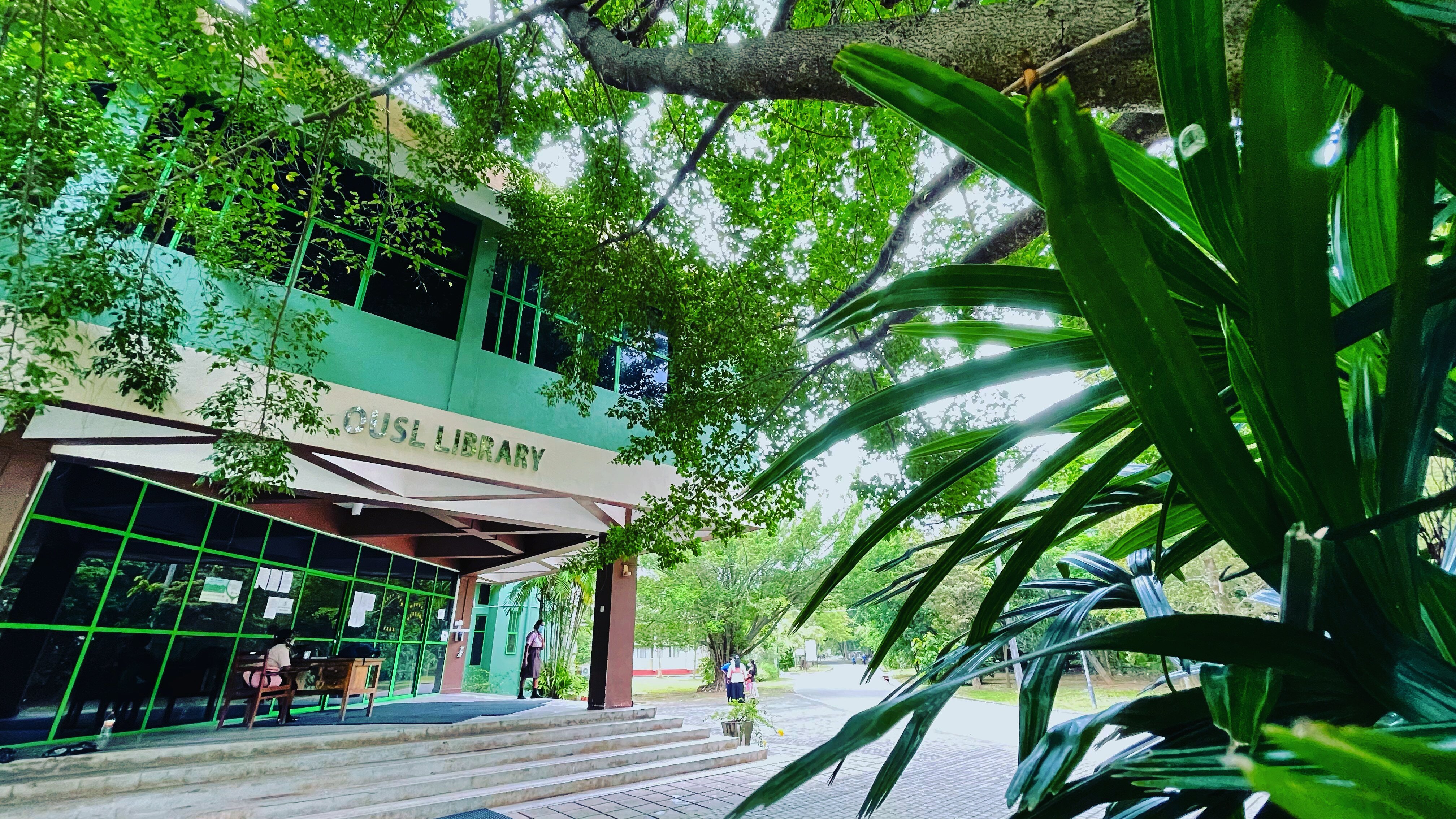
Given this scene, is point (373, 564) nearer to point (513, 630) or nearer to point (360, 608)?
point (360, 608)

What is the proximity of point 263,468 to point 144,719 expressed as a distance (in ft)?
17.6

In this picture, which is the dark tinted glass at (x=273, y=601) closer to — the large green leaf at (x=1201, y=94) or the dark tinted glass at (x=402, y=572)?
the dark tinted glass at (x=402, y=572)

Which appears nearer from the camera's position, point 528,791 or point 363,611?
point 528,791

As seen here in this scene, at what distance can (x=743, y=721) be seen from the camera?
8359 mm

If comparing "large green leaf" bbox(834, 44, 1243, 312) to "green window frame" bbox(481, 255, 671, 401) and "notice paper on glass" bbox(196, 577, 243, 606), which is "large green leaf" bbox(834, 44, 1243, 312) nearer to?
"green window frame" bbox(481, 255, 671, 401)

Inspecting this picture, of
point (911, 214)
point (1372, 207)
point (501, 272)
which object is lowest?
point (1372, 207)

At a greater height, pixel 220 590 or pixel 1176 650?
pixel 220 590

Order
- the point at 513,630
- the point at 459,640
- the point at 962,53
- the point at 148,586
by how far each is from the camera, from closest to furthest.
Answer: the point at 962,53 → the point at 148,586 → the point at 459,640 → the point at 513,630

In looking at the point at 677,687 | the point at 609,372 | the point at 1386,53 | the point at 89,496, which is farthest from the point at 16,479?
the point at 677,687

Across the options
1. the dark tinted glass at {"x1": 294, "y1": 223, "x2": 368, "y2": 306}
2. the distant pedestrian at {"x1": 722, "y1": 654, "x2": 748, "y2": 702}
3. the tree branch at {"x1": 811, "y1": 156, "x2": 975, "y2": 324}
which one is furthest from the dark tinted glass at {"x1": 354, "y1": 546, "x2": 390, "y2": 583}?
the tree branch at {"x1": 811, "y1": 156, "x2": 975, "y2": 324}

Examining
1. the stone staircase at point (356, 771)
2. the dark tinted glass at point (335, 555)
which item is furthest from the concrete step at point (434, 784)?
the dark tinted glass at point (335, 555)

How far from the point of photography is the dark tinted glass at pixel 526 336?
26.0 ft

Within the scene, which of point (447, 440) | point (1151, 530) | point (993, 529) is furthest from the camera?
point (447, 440)

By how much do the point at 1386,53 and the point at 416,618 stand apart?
13.1 m
